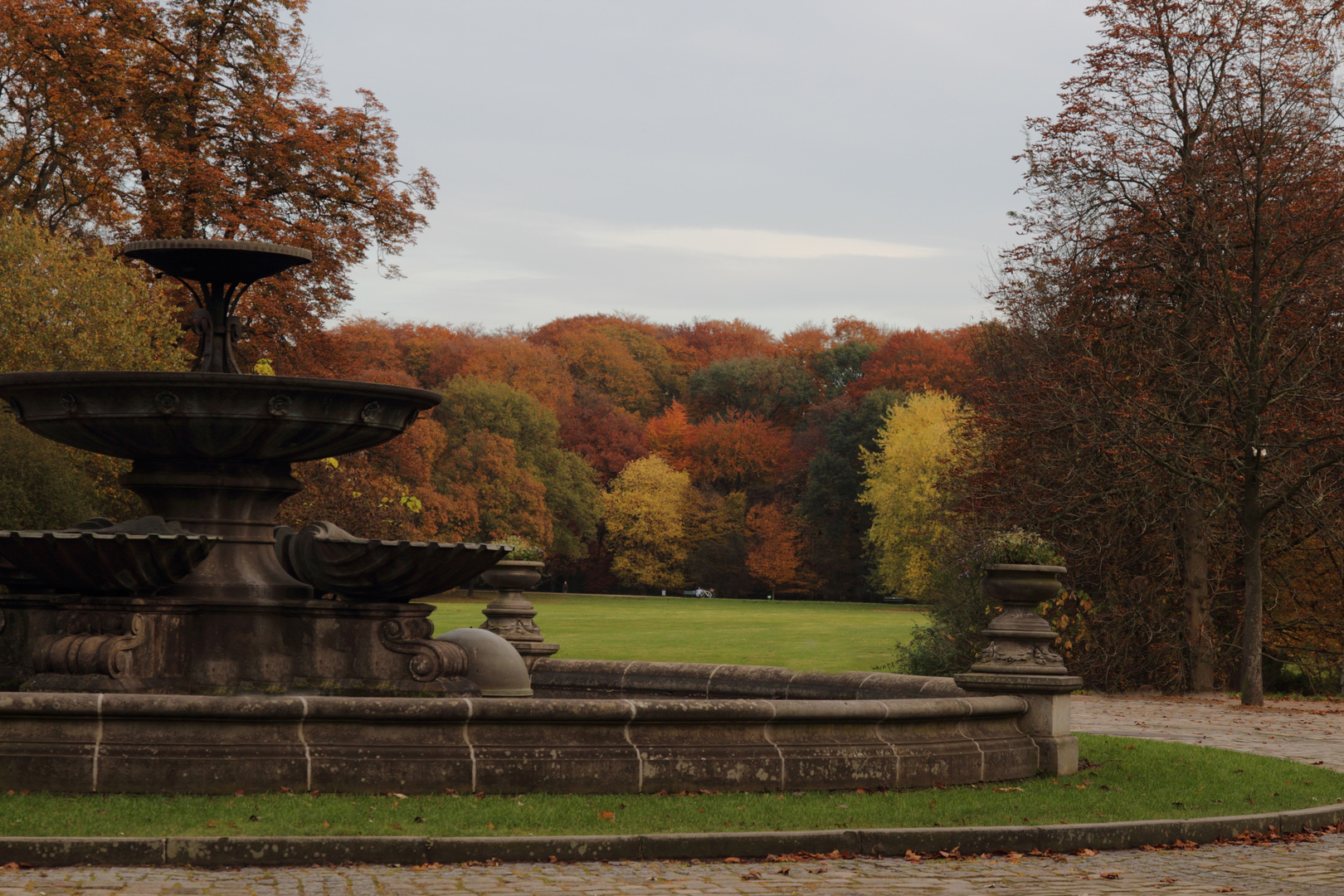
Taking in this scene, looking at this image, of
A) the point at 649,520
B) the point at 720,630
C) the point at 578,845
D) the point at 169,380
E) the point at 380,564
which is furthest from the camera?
the point at 649,520

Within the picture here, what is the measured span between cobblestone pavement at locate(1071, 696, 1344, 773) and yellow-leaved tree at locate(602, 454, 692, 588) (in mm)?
49672

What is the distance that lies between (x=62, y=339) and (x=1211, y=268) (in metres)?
19.8

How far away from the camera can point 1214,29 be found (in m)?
22.1

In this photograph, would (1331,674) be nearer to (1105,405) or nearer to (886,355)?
(1105,405)

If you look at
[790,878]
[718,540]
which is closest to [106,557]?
[790,878]

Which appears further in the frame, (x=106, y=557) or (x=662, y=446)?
(x=662, y=446)

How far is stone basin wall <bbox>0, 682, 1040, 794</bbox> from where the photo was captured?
7531 mm

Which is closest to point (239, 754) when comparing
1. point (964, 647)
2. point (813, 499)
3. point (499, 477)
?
point (964, 647)

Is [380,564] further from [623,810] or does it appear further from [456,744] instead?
[623,810]

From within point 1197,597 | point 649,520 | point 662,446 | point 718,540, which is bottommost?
point 1197,597

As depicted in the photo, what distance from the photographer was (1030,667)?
10.4 m

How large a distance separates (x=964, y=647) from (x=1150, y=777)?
11.1 meters

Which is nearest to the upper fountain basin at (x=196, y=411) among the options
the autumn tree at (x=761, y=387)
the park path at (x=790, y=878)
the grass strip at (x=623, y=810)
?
the grass strip at (x=623, y=810)

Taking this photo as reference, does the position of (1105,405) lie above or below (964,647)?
above
